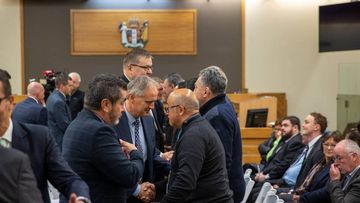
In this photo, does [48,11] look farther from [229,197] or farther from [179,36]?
[229,197]

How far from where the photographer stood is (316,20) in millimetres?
11281

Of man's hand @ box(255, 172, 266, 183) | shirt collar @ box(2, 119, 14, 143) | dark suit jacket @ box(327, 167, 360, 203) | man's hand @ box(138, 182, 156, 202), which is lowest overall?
man's hand @ box(255, 172, 266, 183)

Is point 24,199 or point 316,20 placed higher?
point 316,20

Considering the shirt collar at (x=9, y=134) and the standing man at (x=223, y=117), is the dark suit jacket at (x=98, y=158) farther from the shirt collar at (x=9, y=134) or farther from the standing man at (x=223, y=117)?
the standing man at (x=223, y=117)

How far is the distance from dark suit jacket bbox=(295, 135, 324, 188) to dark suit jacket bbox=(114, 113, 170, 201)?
7.51ft

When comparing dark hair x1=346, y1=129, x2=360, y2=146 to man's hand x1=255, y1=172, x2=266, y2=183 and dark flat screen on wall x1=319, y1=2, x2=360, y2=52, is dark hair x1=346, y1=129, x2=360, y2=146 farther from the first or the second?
dark flat screen on wall x1=319, y1=2, x2=360, y2=52

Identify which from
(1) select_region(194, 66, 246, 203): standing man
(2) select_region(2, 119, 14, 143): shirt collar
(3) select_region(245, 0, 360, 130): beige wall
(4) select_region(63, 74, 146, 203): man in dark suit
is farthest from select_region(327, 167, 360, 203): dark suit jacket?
(3) select_region(245, 0, 360, 130): beige wall

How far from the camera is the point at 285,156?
6680 mm

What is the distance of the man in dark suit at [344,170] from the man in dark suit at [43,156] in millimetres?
2571

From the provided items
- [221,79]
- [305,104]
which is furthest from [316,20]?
[221,79]

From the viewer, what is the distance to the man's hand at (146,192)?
333cm

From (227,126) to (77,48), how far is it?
8169mm

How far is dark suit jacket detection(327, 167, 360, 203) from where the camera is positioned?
4.22m

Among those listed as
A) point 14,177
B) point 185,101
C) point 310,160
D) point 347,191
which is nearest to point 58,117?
point 310,160
